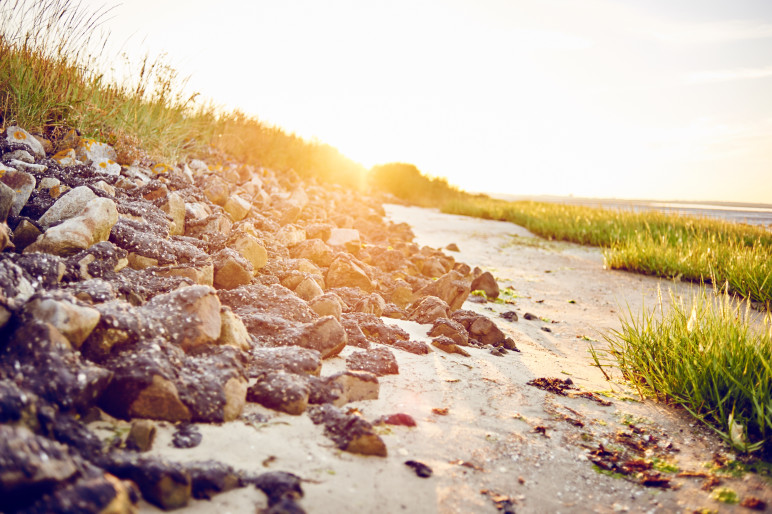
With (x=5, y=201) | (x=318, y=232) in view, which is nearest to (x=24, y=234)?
(x=5, y=201)

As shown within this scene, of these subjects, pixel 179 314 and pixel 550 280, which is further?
pixel 550 280

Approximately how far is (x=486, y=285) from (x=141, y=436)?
420cm

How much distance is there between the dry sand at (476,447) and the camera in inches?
65.1

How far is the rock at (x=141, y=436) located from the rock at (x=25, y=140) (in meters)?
3.02

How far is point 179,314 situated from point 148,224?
140cm

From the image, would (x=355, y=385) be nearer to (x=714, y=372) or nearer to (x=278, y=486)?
(x=278, y=486)

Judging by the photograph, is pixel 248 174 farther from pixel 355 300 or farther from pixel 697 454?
pixel 697 454

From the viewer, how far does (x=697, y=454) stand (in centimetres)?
215

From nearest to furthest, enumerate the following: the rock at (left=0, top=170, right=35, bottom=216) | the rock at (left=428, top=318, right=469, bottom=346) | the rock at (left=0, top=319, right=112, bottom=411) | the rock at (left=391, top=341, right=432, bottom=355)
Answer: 1. the rock at (left=0, top=319, right=112, bottom=411)
2. the rock at (left=0, top=170, right=35, bottom=216)
3. the rock at (left=391, top=341, right=432, bottom=355)
4. the rock at (left=428, top=318, right=469, bottom=346)

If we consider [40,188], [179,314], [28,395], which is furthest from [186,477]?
[40,188]

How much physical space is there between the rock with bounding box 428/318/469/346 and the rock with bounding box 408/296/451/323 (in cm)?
24

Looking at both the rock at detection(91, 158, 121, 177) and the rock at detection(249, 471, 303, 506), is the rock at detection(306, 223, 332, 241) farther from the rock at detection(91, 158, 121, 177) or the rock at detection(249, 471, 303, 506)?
Answer: the rock at detection(249, 471, 303, 506)

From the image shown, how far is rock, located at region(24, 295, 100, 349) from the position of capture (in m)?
1.74

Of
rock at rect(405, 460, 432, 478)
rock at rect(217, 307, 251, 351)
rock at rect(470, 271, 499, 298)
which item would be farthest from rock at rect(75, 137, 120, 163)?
rock at rect(470, 271, 499, 298)
